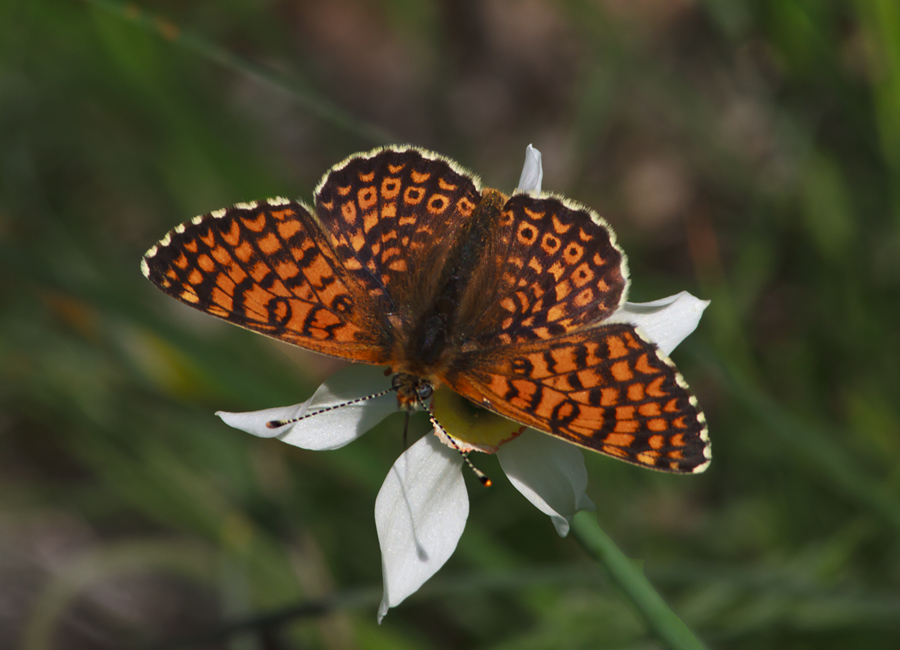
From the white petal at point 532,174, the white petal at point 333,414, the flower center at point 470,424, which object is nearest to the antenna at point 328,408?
the white petal at point 333,414

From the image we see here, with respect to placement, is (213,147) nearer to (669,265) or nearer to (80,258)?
(80,258)

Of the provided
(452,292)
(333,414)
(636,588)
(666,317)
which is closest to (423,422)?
(452,292)

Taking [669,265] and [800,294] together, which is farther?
[669,265]

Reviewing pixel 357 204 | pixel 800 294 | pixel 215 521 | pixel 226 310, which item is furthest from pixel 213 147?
pixel 800 294

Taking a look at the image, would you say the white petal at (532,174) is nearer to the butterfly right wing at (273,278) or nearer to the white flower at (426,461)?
the white flower at (426,461)

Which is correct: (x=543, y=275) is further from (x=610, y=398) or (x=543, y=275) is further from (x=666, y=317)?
(x=610, y=398)

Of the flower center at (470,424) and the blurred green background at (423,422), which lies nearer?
the flower center at (470,424)
